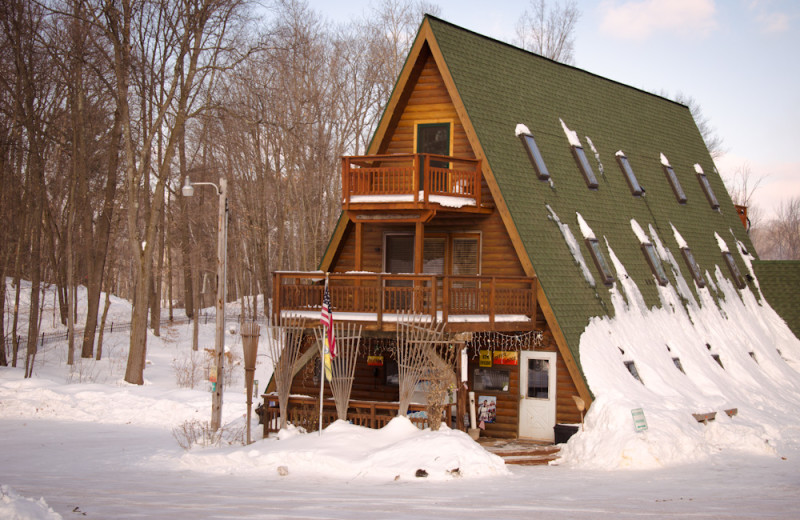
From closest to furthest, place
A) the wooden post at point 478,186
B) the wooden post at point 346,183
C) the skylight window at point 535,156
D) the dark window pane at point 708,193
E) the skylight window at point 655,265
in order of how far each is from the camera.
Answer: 1. the wooden post at point 346,183
2. the wooden post at point 478,186
3. the skylight window at point 535,156
4. the skylight window at point 655,265
5. the dark window pane at point 708,193

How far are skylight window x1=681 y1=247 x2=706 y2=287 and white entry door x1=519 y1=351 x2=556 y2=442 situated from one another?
843 centimetres

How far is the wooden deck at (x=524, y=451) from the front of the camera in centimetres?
1670

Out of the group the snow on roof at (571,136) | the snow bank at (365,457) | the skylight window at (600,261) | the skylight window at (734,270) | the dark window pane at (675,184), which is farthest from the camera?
the skylight window at (734,270)

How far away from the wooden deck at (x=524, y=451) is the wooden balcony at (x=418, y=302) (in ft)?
8.74

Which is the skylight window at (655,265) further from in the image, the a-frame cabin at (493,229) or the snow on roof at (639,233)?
the snow on roof at (639,233)

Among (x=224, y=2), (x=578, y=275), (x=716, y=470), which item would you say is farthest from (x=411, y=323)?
(x=224, y=2)

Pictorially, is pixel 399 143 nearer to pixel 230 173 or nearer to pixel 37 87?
pixel 37 87

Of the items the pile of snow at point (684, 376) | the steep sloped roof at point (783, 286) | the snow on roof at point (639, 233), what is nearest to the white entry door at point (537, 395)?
the pile of snow at point (684, 376)

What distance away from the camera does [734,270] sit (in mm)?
27266

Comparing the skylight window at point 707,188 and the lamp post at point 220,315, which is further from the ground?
the skylight window at point 707,188

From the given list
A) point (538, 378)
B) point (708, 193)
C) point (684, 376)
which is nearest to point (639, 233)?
point (684, 376)

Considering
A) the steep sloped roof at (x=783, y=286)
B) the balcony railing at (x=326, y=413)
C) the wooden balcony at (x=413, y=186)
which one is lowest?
the balcony railing at (x=326, y=413)

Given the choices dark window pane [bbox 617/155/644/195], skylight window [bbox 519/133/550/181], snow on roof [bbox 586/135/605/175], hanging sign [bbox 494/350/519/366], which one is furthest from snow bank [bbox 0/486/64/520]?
dark window pane [bbox 617/155/644/195]

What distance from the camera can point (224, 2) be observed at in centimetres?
2683
